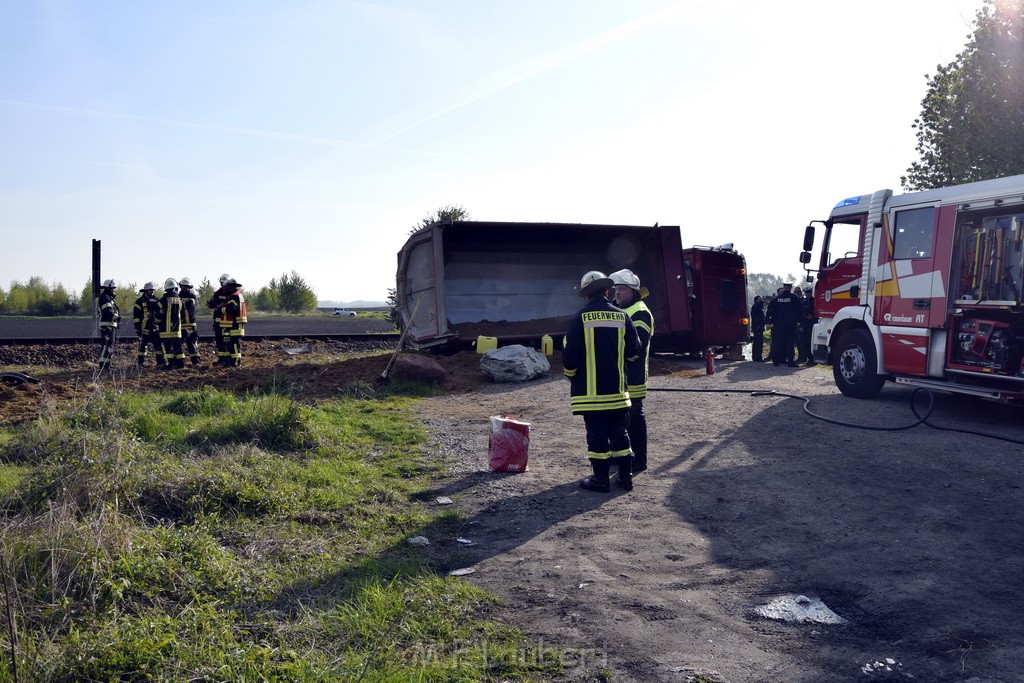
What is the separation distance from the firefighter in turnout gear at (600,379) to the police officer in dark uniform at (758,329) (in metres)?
12.2

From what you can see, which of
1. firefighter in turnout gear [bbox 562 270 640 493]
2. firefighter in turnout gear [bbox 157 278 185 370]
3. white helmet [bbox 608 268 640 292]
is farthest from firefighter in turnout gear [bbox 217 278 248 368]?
firefighter in turnout gear [bbox 562 270 640 493]

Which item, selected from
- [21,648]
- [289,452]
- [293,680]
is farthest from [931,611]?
[289,452]

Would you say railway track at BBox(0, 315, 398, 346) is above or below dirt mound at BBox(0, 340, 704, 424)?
above

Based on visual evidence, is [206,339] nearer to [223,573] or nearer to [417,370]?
[417,370]

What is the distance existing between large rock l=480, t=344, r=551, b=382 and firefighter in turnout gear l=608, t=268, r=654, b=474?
20.6 feet

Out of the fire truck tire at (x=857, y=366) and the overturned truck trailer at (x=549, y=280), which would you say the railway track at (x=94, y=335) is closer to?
the overturned truck trailer at (x=549, y=280)

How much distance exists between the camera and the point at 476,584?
4.40 m

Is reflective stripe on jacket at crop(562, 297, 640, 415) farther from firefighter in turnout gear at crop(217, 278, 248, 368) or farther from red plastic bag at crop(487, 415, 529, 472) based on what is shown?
firefighter in turnout gear at crop(217, 278, 248, 368)

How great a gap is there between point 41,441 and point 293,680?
480 centimetres

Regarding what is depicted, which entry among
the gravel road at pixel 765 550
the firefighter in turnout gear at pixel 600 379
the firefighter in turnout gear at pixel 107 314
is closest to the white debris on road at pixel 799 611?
A: the gravel road at pixel 765 550

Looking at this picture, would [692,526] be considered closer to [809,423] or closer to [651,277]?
[809,423]

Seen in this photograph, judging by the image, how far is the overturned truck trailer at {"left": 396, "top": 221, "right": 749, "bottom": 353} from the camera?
15.4m

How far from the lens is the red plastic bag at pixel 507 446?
7035mm

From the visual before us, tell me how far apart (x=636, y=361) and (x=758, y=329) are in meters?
12.7
